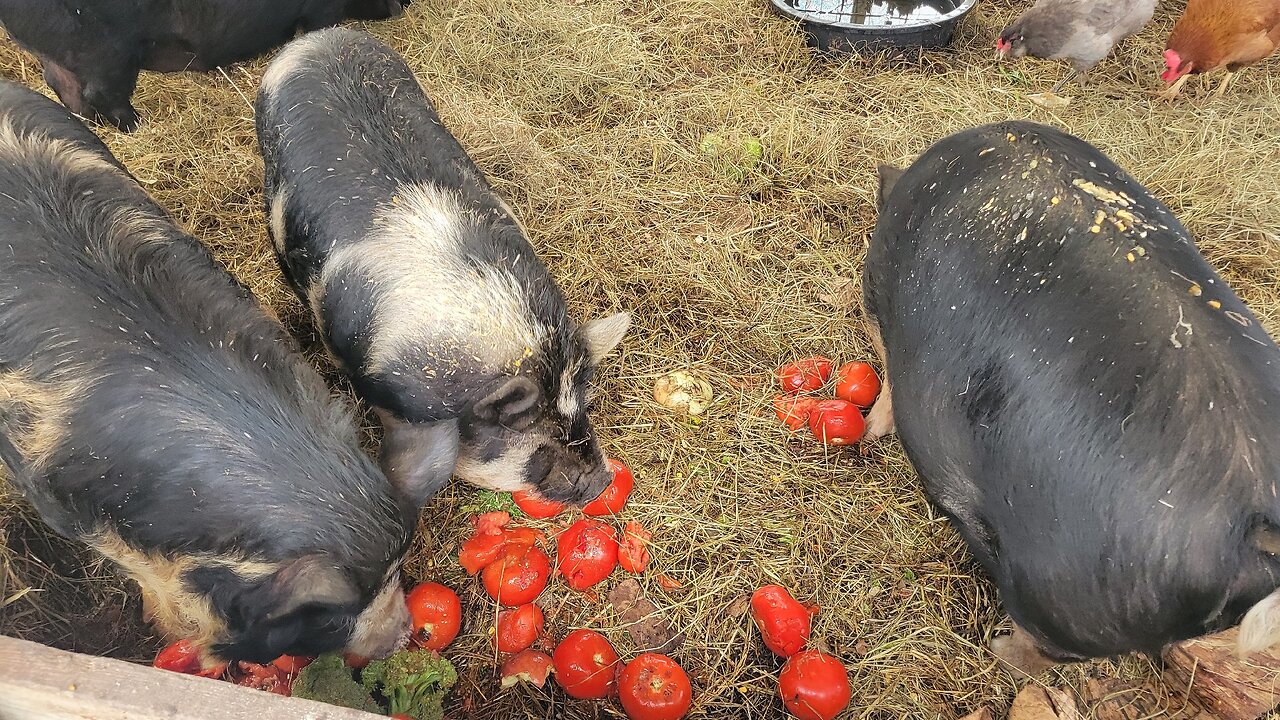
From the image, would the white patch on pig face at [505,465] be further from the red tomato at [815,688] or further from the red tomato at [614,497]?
the red tomato at [815,688]

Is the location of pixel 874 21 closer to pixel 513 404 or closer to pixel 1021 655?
pixel 513 404

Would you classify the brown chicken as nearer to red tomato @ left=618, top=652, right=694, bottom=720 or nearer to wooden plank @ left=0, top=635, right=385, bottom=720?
red tomato @ left=618, top=652, right=694, bottom=720

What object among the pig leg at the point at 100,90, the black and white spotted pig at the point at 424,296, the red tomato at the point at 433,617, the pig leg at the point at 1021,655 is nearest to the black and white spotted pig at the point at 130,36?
the pig leg at the point at 100,90

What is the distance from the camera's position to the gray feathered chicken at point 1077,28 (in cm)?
450

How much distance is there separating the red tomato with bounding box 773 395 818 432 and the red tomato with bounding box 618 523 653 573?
821 millimetres

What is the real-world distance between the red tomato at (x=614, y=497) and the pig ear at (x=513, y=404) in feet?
1.49

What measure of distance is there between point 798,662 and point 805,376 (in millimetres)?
1273

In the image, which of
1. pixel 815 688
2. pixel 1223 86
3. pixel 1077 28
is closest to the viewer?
pixel 815 688

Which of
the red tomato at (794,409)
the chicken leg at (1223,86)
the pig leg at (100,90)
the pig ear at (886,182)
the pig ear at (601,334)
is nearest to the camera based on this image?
the pig ear at (601,334)

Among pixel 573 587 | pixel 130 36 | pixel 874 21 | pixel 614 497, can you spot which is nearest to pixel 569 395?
pixel 614 497

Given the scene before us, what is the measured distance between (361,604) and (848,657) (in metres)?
1.74

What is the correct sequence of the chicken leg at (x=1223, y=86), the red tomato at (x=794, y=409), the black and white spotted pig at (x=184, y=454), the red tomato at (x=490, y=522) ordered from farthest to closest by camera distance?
1. the chicken leg at (x=1223, y=86)
2. the red tomato at (x=794, y=409)
3. the red tomato at (x=490, y=522)
4. the black and white spotted pig at (x=184, y=454)

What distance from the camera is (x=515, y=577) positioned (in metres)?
2.66

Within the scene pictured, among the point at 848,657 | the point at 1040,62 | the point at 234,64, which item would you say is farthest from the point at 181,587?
the point at 1040,62
